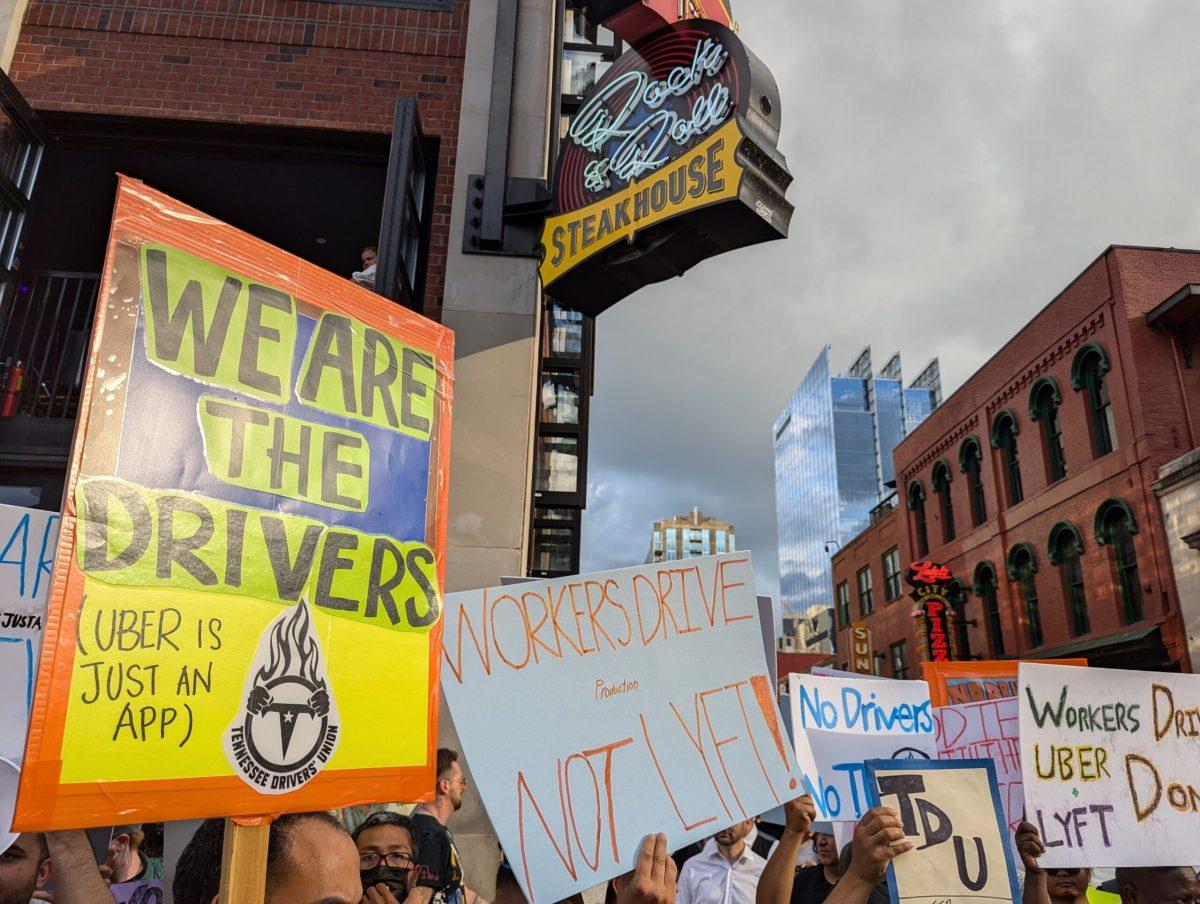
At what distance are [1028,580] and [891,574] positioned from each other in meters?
9.07

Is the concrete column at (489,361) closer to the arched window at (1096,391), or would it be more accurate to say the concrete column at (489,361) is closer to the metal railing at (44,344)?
the metal railing at (44,344)

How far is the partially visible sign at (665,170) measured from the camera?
5117 mm

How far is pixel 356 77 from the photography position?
698cm

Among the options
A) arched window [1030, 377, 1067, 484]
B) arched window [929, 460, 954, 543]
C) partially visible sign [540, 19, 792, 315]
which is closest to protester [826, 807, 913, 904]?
partially visible sign [540, 19, 792, 315]

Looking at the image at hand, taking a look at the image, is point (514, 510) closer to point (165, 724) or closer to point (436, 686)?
point (436, 686)

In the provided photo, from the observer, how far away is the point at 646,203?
543 cm

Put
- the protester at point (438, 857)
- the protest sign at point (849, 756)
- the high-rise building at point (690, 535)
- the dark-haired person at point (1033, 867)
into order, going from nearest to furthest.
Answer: the protester at point (438, 857) < the dark-haired person at point (1033, 867) < the protest sign at point (849, 756) < the high-rise building at point (690, 535)

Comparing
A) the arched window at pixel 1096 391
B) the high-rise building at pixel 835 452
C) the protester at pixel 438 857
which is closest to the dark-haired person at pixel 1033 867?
the protester at pixel 438 857

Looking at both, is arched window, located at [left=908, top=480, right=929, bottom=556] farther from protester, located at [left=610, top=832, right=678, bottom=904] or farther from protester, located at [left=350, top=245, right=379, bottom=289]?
protester, located at [left=610, top=832, right=678, bottom=904]

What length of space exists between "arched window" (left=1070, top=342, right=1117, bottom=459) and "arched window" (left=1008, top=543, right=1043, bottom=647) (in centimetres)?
377

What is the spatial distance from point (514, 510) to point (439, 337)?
334cm

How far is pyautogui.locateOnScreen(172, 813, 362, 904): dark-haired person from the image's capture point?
1864 millimetres

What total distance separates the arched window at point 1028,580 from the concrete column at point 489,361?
63.3 feet

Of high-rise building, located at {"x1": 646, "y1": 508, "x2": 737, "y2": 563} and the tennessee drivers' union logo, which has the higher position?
high-rise building, located at {"x1": 646, "y1": 508, "x2": 737, "y2": 563}
